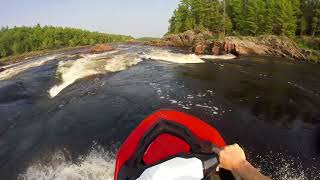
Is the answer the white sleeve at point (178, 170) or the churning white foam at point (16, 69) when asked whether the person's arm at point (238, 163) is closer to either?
the white sleeve at point (178, 170)

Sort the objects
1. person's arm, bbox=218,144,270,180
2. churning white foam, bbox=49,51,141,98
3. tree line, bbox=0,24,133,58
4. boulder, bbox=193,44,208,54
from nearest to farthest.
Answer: person's arm, bbox=218,144,270,180 < churning white foam, bbox=49,51,141,98 < boulder, bbox=193,44,208,54 < tree line, bbox=0,24,133,58

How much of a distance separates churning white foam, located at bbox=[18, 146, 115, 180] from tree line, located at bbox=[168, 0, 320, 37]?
44.8 m

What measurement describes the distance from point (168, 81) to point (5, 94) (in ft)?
29.3

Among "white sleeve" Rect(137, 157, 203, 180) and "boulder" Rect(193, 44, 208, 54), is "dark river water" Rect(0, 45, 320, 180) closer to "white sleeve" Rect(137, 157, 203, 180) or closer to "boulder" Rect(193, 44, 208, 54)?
"white sleeve" Rect(137, 157, 203, 180)

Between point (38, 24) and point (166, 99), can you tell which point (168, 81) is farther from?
point (38, 24)

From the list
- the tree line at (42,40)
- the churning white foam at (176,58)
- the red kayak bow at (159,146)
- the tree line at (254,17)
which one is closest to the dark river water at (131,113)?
the red kayak bow at (159,146)

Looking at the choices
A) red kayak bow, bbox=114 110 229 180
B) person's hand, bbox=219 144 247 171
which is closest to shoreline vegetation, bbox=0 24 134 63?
red kayak bow, bbox=114 110 229 180

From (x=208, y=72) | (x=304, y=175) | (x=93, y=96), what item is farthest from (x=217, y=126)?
(x=208, y=72)

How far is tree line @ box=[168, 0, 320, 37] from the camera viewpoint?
161 ft

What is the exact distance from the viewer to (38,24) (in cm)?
12875

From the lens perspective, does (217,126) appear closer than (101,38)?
Yes

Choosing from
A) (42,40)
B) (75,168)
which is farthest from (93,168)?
(42,40)

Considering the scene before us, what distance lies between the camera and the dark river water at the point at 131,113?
9151mm

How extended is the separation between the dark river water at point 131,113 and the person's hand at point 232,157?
5771mm
